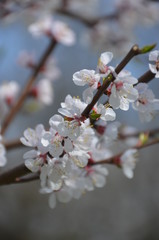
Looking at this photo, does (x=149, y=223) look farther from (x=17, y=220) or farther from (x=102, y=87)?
(x=102, y=87)

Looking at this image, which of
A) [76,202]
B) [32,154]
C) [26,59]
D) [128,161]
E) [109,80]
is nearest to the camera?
[109,80]

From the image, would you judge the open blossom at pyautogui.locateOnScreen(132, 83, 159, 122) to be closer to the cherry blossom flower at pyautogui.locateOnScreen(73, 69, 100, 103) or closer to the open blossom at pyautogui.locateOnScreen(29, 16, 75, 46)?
the cherry blossom flower at pyautogui.locateOnScreen(73, 69, 100, 103)

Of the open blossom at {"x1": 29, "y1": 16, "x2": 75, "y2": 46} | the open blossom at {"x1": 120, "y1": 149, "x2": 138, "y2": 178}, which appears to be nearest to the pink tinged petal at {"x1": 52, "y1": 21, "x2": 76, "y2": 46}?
the open blossom at {"x1": 29, "y1": 16, "x2": 75, "y2": 46}

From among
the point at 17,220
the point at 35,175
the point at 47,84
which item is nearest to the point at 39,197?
the point at 17,220

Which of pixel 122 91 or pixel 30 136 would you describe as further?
pixel 30 136

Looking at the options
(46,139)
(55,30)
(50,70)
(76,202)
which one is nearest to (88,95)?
(46,139)

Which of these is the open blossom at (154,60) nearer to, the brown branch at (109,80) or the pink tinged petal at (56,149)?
the brown branch at (109,80)

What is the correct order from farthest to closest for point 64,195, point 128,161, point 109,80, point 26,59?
point 26,59 < point 128,161 < point 64,195 < point 109,80

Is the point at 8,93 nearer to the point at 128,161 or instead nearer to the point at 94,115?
the point at 128,161
